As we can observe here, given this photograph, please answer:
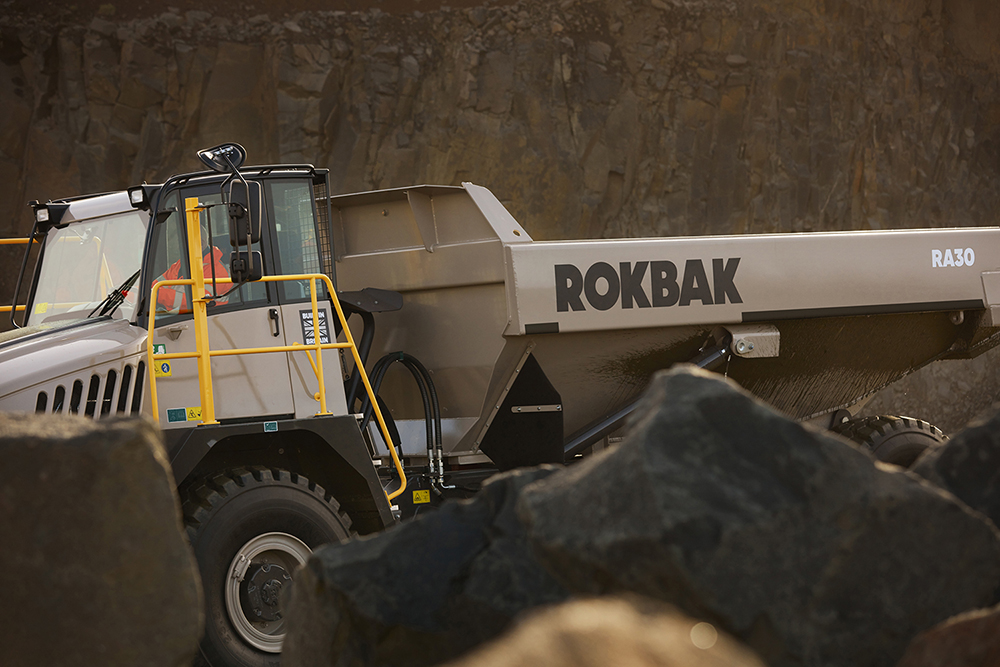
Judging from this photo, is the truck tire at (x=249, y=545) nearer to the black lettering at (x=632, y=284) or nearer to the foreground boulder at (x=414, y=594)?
the foreground boulder at (x=414, y=594)

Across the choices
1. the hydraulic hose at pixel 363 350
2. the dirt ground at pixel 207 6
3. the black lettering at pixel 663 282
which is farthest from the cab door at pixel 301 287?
the dirt ground at pixel 207 6

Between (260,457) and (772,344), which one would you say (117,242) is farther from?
(772,344)

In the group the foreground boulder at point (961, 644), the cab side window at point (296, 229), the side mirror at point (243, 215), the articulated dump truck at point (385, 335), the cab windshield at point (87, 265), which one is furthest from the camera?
the cab side window at point (296, 229)

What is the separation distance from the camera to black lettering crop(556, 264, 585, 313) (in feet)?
19.6

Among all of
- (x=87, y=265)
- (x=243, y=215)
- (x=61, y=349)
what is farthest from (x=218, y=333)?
(x=87, y=265)

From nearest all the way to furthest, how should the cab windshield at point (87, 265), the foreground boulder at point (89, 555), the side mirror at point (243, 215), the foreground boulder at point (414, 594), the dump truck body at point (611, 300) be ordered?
the foreground boulder at point (89, 555) → the foreground boulder at point (414, 594) → the side mirror at point (243, 215) → the cab windshield at point (87, 265) → the dump truck body at point (611, 300)

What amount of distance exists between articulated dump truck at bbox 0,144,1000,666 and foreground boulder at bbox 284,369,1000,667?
7.78ft

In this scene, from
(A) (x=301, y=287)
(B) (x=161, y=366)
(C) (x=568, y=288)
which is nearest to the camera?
(B) (x=161, y=366)

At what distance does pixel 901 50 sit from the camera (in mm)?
21188

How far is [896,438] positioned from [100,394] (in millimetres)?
5807

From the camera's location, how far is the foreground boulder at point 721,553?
82.7 inches

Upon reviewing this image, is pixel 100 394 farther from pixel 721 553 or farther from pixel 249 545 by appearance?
pixel 721 553

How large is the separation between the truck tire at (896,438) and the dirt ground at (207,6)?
13541 millimetres

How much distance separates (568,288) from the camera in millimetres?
5996
